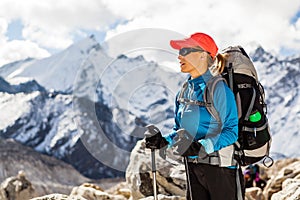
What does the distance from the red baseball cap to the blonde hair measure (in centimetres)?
6

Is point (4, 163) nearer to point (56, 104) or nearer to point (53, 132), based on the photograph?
point (53, 132)

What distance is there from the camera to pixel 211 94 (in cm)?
440

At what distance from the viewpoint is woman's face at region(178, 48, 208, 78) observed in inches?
185

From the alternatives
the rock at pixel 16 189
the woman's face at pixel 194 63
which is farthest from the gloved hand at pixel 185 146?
the rock at pixel 16 189

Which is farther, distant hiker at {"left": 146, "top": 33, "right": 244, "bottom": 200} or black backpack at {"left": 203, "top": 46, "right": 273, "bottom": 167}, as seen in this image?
black backpack at {"left": 203, "top": 46, "right": 273, "bottom": 167}

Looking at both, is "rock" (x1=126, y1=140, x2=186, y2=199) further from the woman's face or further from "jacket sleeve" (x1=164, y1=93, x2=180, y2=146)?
the woman's face

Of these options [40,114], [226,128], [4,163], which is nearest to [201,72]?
[226,128]

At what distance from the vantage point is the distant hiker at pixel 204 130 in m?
4.35

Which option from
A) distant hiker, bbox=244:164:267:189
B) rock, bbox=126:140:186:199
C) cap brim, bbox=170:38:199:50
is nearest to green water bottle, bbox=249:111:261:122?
cap brim, bbox=170:38:199:50

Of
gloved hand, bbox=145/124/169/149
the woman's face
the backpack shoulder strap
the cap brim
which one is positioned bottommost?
gloved hand, bbox=145/124/169/149

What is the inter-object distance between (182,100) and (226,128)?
1.86 ft

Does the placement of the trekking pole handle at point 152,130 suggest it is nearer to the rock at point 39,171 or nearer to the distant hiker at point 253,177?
the distant hiker at point 253,177

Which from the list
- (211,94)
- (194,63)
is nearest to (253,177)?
(194,63)

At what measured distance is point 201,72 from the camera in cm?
468
